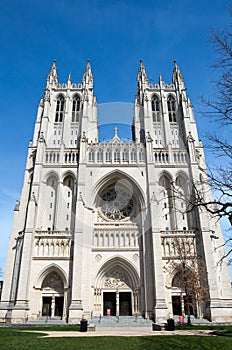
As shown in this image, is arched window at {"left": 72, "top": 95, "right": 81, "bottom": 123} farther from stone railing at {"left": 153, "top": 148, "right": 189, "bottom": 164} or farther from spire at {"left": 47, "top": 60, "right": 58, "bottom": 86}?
stone railing at {"left": 153, "top": 148, "right": 189, "bottom": 164}

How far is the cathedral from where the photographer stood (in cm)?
2484

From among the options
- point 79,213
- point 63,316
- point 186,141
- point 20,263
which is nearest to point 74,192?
point 79,213

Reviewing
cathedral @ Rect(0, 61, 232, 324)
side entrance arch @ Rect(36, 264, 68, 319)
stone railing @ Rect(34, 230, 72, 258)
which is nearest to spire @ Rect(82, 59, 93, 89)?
cathedral @ Rect(0, 61, 232, 324)

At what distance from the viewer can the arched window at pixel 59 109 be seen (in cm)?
3682

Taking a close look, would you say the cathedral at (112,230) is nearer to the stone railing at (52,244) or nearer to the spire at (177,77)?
the stone railing at (52,244)

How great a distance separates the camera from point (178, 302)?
84.9ft

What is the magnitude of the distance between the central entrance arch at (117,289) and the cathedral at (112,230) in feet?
0.32

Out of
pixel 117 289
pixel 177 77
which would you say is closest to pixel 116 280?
pixel 117 289

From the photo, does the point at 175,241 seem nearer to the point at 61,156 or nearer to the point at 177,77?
the point at 61,156

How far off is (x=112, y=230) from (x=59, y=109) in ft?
63.7

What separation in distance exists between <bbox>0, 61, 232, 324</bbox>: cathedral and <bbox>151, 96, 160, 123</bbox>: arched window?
13.5 inches

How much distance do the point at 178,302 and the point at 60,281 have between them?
1191 centimetres

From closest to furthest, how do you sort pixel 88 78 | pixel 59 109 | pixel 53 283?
pixel 53 283
pixel 59 109
pixel 88 78

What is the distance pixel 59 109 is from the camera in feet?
124
